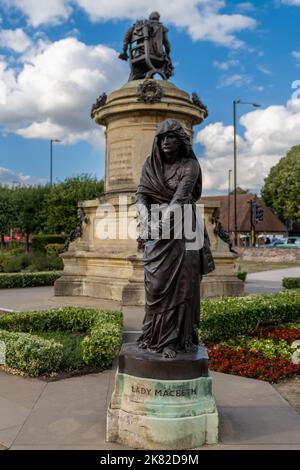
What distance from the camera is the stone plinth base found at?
4.23 m

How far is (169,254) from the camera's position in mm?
4551

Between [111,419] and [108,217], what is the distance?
9.71 meters

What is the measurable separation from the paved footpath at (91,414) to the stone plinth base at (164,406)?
0.16 metres

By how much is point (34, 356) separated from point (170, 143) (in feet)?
11.9

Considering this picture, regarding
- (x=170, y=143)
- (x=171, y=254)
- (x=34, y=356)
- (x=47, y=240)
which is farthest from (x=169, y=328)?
(x=47, y=240)

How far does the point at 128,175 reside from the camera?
46.0ft

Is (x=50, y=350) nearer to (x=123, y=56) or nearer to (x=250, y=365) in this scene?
(x=250, y=365)

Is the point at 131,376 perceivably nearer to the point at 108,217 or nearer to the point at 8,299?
the point at 108,217

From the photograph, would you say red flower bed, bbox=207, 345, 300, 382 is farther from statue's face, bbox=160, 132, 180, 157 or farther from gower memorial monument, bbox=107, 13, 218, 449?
statue's face, bbox=160, 132, 180, 157

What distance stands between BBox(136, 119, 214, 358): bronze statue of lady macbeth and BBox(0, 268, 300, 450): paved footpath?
951 millimetres

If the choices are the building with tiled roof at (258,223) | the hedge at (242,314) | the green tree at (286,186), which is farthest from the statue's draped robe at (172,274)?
the building with tiled roof at (258,223)

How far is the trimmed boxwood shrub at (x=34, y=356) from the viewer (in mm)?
6613

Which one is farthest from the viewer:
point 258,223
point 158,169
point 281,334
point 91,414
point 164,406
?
point 258,223
